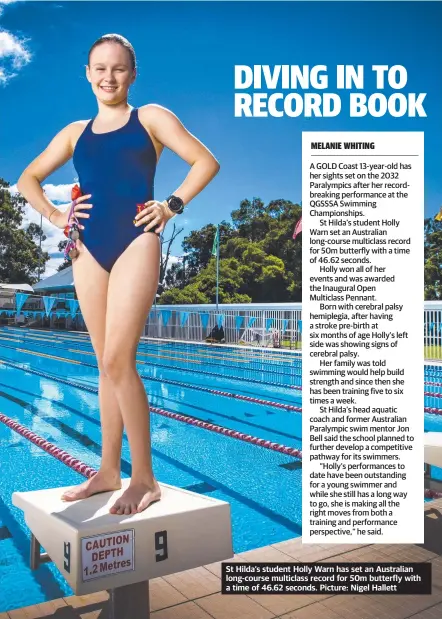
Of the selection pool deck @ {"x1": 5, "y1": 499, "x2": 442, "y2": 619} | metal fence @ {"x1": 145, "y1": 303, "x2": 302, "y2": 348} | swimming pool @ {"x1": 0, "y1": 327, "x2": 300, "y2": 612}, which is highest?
metal fence @ {"x1": 145, "y1": 303, "x2": 302, "y2": 348}

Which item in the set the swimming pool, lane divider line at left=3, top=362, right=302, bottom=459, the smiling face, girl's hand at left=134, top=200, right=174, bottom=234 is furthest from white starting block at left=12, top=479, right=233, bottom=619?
lane divider line at left=3, top=362, right=302, bottom=459

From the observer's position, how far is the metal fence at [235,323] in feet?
54.6

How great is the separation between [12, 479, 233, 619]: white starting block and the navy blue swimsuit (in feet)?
2.87

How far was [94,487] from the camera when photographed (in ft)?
7.50

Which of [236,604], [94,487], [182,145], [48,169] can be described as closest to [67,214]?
[48,169]

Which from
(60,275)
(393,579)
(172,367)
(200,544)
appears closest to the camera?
(200,544)

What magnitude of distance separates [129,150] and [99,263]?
0.42m

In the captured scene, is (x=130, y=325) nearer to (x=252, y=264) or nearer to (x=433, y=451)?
(x=433, y=451)

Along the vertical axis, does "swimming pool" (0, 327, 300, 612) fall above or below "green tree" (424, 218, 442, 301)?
below

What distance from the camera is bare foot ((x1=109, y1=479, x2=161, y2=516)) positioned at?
2.06m

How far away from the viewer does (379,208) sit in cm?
232

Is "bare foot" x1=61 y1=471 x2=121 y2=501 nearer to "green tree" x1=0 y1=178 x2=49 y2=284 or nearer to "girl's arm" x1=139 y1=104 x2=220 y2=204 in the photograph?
"girl's arm" x1=139 y1=104 x2=220 y2=204

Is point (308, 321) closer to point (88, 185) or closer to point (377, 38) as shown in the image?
point (88, 185)

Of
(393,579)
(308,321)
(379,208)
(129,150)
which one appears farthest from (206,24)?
(393,579)
